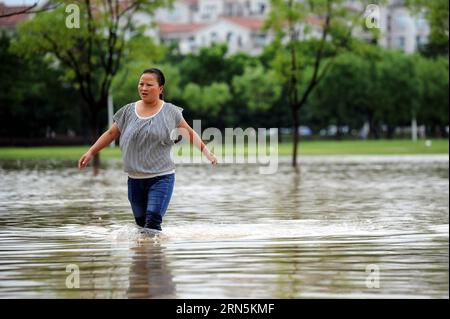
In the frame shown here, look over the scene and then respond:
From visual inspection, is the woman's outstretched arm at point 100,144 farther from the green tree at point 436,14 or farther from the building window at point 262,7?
the building window at point 262,7

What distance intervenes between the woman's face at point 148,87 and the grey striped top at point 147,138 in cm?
20

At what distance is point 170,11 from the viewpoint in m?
41.6

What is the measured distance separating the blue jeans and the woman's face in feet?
2.76

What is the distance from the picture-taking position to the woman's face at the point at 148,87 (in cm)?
1286

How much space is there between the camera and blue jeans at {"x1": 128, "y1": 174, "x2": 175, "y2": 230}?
1323cm

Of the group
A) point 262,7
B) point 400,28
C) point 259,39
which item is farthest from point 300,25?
point 262,7

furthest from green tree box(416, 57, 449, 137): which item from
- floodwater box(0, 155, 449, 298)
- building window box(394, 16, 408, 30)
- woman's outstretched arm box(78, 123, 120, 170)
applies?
building window box(394, 16, 408, 30)

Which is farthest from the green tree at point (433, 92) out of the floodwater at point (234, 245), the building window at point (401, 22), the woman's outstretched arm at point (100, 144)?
the building window at point (401, 22)

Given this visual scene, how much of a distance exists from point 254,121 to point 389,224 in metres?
93.2

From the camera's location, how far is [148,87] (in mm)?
12922

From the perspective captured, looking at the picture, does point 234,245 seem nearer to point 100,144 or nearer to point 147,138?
point 147,138

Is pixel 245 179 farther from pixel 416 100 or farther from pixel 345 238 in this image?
pixel 416 100

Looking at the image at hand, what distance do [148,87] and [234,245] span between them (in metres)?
1.85
